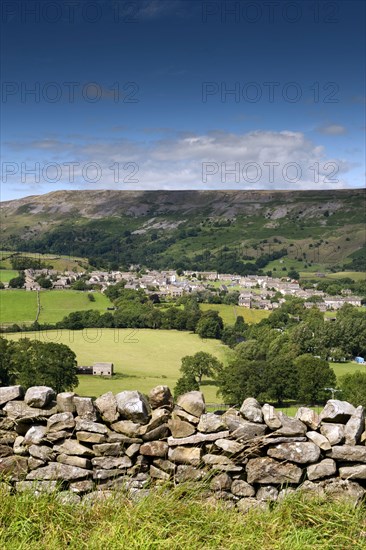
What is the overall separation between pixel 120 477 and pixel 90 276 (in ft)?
541

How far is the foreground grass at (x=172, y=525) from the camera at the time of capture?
17.3ft

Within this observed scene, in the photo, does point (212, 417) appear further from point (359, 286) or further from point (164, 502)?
point (359, 286)

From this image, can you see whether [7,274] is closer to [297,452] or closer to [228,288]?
[228,288]

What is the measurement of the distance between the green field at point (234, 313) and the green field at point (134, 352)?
61.1 ft

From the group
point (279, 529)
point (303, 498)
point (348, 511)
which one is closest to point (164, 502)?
point (279, 529)

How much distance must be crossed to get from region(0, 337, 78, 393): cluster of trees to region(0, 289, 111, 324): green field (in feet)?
134

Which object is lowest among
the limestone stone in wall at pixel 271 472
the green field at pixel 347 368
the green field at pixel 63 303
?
the green field at pixel 347 368

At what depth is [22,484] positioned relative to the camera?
21.8ft

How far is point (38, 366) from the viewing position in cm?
5100

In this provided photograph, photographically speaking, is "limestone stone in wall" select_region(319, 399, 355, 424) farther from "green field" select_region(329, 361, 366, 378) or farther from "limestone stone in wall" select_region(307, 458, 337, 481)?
"green field" select_region(329, 361, 366, 378)

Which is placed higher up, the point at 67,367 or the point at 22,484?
the point at 22,484

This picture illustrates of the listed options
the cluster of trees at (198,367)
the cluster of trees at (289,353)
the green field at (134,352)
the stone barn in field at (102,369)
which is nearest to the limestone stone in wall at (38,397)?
the green field at (134,352)

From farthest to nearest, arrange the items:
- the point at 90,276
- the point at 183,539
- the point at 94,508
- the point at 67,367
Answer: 1. the point at 90,276
2. the point at 67,367
3. the point at 94,508
4. the point at 183,539

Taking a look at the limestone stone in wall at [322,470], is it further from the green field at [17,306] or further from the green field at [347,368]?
the green field at [17,306]
